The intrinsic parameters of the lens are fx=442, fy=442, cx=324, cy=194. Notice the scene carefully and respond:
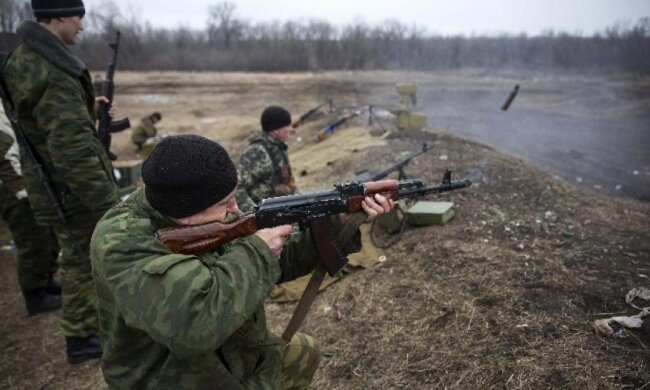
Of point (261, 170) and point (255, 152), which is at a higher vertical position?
point (255, 152)

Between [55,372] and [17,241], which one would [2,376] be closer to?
[55,372]

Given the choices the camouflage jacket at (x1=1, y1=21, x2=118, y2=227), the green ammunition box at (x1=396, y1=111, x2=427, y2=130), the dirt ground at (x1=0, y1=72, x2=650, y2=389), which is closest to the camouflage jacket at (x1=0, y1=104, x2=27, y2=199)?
the dirt ground at (x1=0, y1=72, x2=650, y2=389)

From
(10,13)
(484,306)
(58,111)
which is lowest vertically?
(484,306)

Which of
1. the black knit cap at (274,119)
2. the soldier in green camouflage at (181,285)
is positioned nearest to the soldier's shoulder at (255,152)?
the black knit cap at (274,119)

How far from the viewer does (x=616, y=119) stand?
1691 centimetres

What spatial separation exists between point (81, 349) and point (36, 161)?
5.30 feet

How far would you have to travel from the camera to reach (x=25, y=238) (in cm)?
447

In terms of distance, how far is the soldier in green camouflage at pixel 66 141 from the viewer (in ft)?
10.7

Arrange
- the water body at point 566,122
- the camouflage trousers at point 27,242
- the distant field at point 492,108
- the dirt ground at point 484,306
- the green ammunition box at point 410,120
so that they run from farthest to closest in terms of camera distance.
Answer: the distant field at point 492,108
the water body at point 566,122
the green ammunition box at point 410,120
the camouflage trousers at point 27,242
the dirt ground at point 484,306

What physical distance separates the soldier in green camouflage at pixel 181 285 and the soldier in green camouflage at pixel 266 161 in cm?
281

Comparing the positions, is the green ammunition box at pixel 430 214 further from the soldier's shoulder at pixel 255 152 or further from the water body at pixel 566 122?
the water body at pixel 566 122

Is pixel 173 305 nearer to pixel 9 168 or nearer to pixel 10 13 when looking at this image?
pixel 9 168

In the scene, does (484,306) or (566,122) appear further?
(566,122)

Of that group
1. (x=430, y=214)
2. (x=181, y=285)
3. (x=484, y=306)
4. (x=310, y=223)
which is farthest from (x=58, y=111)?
(x=430, y=214)
